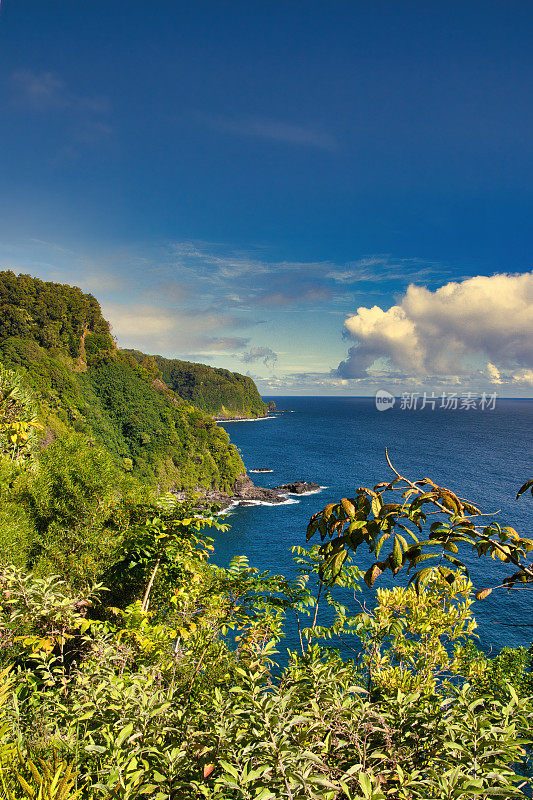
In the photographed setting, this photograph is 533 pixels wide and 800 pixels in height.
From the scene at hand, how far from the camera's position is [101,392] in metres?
65.9

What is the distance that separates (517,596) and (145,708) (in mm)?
36563

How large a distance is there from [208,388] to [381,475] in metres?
102

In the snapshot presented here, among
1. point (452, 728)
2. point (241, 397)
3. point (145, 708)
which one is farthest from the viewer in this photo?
point (241, 397)

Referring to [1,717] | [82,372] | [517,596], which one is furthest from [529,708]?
[82,372]

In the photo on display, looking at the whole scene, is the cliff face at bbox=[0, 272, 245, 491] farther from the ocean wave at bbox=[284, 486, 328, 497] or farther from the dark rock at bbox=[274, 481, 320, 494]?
the ocean wave at bbox=[284, 486, 328, 497]

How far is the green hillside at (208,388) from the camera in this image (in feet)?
500

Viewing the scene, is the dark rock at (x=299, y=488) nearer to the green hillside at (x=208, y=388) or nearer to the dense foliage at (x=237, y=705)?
the dense foliage at (x=237, y=705)

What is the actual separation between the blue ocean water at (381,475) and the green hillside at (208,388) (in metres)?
21.8

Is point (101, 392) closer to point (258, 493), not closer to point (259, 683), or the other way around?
point (258, 493)

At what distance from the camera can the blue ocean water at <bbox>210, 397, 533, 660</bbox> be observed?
95.6 ft

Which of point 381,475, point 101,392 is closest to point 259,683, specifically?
point 381,475

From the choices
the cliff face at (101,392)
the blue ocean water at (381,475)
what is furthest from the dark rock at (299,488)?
the cliff face at (101,392)

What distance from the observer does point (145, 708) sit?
2279mm

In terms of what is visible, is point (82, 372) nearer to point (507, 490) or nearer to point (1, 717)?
point (507, 490)
